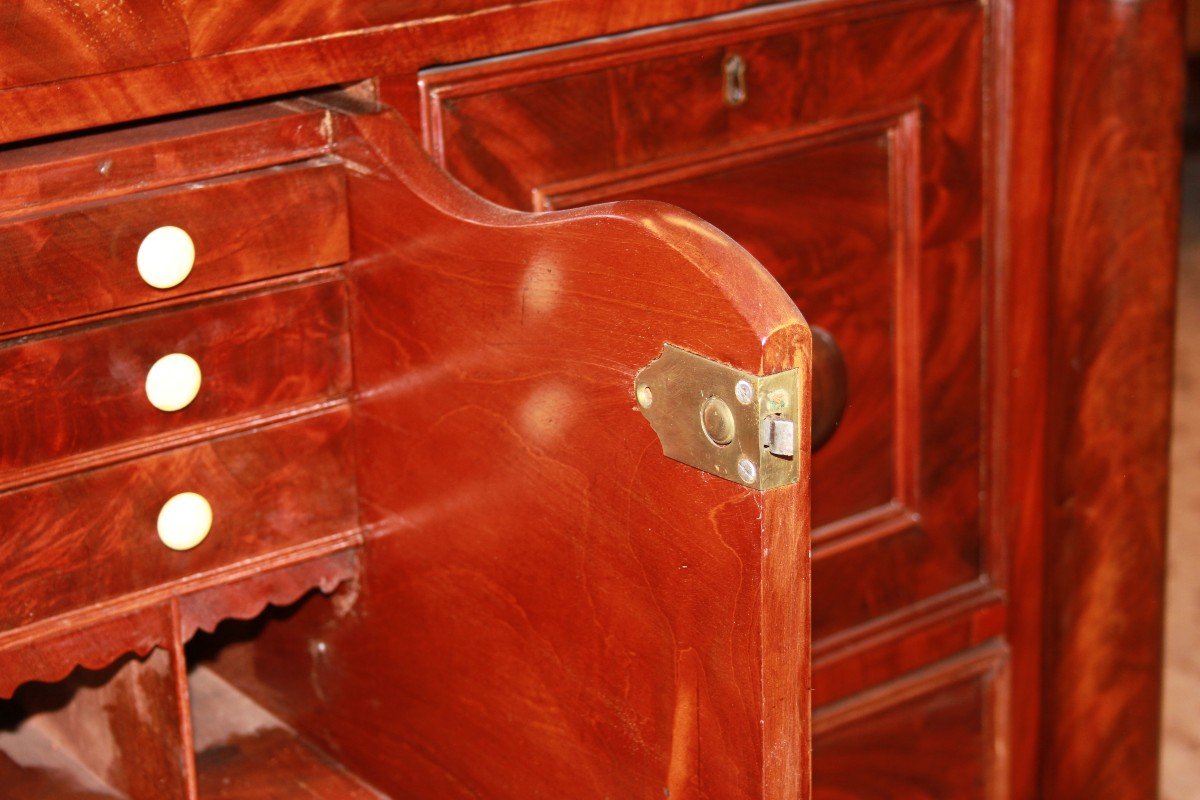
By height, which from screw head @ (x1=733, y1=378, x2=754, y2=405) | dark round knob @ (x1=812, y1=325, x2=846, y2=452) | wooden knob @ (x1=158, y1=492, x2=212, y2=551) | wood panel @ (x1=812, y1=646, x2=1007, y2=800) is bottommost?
wood panel @ (x1=812, y1=646, x2=1007, y2=800)

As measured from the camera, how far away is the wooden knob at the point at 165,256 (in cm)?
77

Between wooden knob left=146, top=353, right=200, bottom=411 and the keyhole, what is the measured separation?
0.35m

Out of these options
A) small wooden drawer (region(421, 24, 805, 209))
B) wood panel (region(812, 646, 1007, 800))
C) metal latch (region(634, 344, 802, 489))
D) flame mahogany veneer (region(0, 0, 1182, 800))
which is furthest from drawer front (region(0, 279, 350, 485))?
wood panel (region(812, 646, 1007, 800))

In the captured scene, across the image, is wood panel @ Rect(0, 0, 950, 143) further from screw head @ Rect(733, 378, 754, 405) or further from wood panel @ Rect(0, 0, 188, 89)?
screw head @ Rect(733, 378, 754, 405)

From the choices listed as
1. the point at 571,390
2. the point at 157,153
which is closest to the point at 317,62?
the point at 157,153

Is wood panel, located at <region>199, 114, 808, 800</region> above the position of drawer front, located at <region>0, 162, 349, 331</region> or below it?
below

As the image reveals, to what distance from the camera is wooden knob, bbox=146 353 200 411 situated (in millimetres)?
801

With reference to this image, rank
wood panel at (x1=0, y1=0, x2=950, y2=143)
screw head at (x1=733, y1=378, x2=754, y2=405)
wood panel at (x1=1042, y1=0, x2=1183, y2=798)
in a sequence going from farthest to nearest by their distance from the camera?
wood panel at (x1=1042, y1=0, x2=1183, y2=798), wood panel at (x1=0, y1=0, x2=950, y2=143), screw head at (x1=733, y1=378, x2=754, y2=405)

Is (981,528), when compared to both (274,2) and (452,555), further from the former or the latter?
(274,2)

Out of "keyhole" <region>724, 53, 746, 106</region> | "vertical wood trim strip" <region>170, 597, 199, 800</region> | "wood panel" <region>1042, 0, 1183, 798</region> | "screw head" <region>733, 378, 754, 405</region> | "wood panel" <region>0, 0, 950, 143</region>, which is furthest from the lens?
"wood panel" <region>1042, 0, 1183, 798</region>

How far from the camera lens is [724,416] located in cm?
64

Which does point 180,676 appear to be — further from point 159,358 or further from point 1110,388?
point 1110,388

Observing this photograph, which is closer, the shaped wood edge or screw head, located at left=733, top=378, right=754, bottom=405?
screw head, located at left=733, top=378, right=754, bottom=405

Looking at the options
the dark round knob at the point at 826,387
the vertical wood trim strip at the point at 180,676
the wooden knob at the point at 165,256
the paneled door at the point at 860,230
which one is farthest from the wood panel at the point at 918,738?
the wooden knob at the point at 165,256
